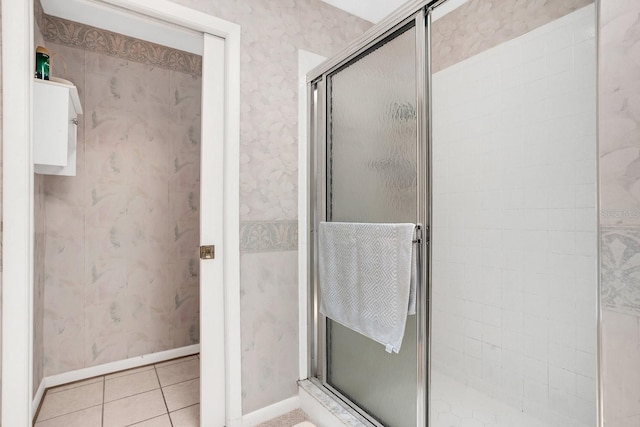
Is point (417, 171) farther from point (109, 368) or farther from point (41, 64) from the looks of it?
point (109, 368)

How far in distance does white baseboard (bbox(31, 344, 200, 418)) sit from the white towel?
55.9 inches

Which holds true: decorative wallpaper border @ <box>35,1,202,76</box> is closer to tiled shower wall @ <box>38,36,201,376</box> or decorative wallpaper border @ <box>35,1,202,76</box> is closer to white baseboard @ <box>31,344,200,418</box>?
tiled shower wall @ <box>38,36,201,376</box>

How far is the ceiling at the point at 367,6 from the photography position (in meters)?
1.97

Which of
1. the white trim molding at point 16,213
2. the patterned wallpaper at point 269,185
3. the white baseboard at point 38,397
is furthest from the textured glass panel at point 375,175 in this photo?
the white baseboard at point 38,397

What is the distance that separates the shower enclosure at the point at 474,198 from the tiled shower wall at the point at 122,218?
1.22m

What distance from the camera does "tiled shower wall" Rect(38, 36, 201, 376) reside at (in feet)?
7.00

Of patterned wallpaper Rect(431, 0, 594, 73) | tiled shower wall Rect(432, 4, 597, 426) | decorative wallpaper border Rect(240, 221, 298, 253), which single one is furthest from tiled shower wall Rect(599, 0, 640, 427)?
decorative wallpaper border Rect(240, 221, 298, 253)

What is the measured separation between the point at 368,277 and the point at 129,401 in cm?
158

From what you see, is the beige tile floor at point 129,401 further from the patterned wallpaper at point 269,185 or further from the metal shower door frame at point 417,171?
the metal shower door frame at point 417,171

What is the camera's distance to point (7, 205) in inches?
47.3

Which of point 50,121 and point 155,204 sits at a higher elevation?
point 50,121

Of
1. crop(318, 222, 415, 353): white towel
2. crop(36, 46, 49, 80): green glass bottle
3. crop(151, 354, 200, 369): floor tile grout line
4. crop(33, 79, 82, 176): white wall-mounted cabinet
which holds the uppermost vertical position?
crop(36, 46, 49, 80): green glass bottle

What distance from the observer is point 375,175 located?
1453mm

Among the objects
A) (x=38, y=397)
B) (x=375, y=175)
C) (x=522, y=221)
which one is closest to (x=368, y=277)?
(x=375, y=175)
